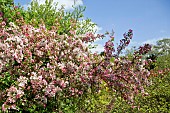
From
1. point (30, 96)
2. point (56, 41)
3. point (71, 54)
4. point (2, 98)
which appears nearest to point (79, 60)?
point (71, 54)

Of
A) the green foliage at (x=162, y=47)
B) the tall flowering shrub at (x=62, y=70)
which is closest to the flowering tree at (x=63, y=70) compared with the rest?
the tall flowering shrub at (x=62, y=70)

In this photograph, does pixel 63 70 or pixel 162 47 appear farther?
pixel 162 47

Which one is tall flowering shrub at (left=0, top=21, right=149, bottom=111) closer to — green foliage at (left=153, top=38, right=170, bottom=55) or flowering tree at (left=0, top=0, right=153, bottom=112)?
flowering tree at (left=0, top=0, right=153, bottom=112)

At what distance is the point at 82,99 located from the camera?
227 inches

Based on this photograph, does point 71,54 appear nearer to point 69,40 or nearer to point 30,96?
point 69,40

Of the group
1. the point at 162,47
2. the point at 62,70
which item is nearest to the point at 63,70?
the point at 62,70

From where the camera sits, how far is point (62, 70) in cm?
469

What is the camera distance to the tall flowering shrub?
4.61 m

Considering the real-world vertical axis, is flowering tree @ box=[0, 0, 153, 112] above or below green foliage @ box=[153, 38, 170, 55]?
below

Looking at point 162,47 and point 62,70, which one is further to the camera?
point 162,47

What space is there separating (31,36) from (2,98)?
1.34 meters

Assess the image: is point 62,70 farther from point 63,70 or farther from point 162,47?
point 162,47

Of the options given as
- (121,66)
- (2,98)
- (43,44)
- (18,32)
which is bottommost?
(2,98)

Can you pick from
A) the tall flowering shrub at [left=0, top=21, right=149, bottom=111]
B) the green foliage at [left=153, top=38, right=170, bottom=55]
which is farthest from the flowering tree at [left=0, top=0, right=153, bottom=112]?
the green foliage at [left=153, top=38, right=170, bottom=55]
